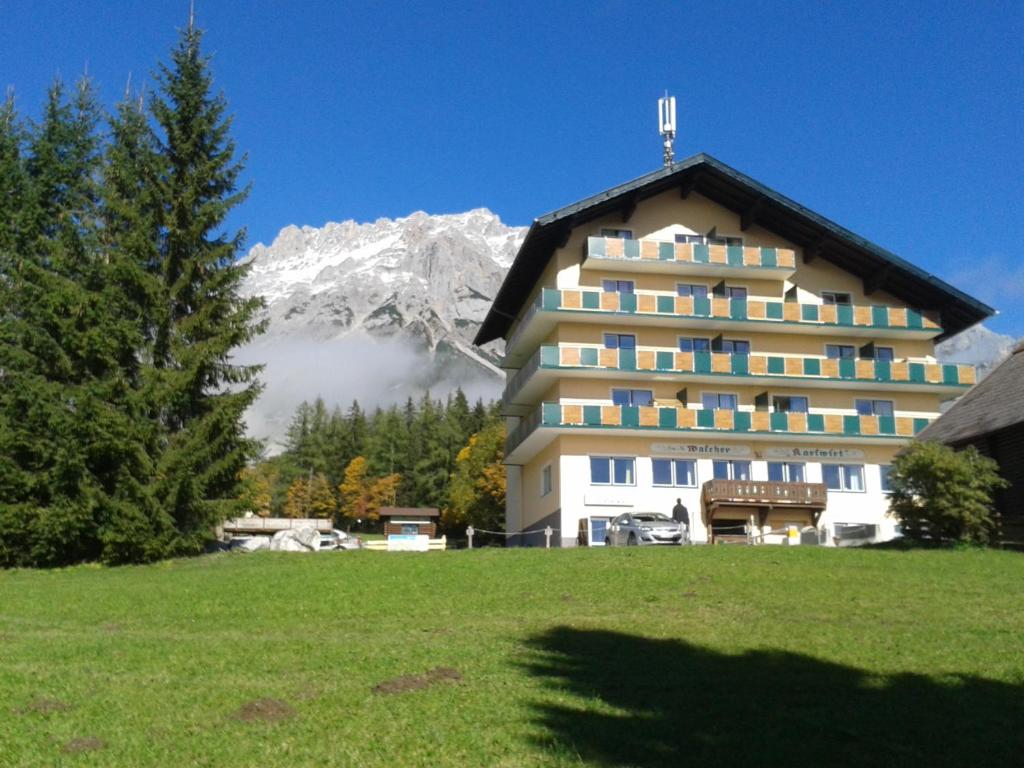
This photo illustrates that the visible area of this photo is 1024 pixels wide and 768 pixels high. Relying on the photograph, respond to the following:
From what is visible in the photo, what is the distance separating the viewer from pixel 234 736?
10602 mm

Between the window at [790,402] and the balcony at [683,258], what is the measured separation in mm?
5840

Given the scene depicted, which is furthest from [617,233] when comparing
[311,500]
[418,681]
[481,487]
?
[311,500]

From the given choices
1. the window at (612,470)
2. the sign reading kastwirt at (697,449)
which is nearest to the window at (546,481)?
the window at (612,470)

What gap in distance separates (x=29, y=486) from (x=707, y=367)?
91.7 feet

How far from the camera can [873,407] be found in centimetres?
4884

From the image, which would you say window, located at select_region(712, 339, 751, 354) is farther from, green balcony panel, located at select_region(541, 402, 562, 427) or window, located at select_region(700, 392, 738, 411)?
green balcony panel, located at select_region(541, 402, 562, 427)

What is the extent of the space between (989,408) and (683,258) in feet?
53.8

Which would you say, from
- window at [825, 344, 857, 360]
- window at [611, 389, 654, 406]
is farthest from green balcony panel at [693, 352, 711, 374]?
window at [825, 344, 857, 360]

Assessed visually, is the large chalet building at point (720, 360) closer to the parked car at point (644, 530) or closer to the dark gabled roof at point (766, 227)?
the dark gabled roof at point (766, 227)

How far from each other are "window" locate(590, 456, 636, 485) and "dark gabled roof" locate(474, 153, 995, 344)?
32.2 ft

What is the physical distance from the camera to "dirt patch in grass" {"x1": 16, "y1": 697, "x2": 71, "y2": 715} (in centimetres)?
1169

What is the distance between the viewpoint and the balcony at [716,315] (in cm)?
4509

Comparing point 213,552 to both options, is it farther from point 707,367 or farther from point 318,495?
point 318,495

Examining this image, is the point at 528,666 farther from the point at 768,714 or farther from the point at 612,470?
the point at 612,470
